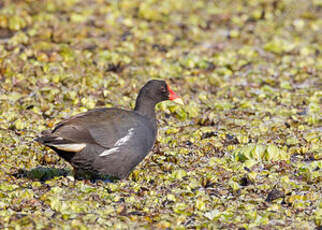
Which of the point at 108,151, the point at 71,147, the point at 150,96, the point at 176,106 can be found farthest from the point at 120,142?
the point at 176,106

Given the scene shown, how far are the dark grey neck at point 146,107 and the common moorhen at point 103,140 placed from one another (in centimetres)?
33

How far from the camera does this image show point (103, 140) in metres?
6.14

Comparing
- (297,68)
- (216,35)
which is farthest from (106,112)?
(216,35)

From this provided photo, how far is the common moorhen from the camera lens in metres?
5.91

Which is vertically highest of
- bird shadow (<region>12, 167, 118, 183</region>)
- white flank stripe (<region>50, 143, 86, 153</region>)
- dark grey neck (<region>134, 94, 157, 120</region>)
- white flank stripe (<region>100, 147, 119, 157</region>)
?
dark grey neck (<region>134, 94, 157, 120</region>)

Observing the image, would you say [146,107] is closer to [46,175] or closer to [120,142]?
[120,142]

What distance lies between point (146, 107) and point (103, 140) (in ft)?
3.53

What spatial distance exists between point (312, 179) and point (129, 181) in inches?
80.8

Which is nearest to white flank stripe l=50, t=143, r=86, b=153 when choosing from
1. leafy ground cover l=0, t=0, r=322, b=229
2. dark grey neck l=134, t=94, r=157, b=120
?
leafy ground cover l=0, t=0, r=322, b=229

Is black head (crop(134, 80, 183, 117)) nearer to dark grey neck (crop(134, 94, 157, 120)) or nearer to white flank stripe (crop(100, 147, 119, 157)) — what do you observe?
dark grey neck (crop(134, 94, 157, 120))

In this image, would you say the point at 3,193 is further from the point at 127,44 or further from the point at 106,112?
the point at 127,44

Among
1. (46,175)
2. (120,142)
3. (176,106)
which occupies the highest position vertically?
(120,142)

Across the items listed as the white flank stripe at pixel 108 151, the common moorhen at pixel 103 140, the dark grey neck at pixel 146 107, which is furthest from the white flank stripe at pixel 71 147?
the dark grey neck at pixel 146 107

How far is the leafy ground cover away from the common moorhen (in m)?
0.25
